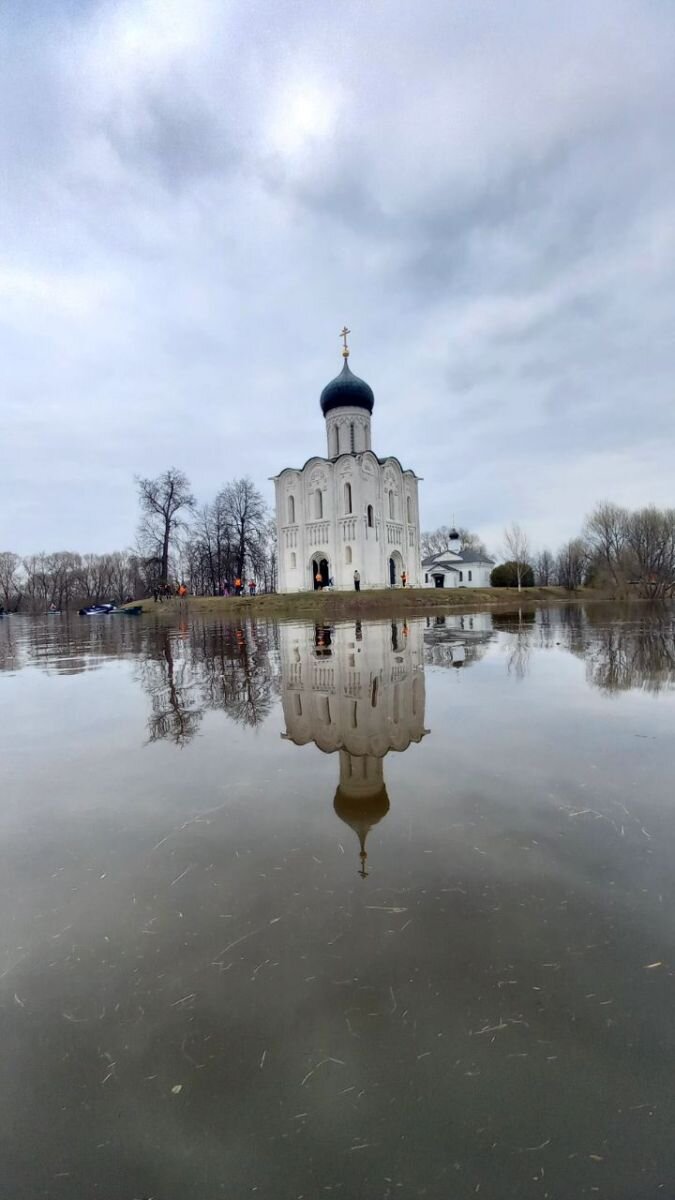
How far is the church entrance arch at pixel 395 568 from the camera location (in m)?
52.7

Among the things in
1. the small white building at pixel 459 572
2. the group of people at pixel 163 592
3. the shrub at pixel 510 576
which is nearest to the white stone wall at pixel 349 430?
the group of people at pixel 163 592

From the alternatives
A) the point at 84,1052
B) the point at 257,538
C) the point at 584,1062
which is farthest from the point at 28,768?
the point at 257,538

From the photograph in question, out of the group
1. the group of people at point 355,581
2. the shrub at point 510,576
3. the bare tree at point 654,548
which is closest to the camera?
the group of people at point 355,581

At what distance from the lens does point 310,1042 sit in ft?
6.70

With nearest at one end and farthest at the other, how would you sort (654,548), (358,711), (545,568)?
(358,711) < (654,548) < (545,568)

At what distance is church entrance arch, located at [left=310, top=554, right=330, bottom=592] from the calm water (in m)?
44.6

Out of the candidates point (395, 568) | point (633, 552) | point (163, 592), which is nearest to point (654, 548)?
point (633, 552)

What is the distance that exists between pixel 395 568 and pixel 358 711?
46.9 m

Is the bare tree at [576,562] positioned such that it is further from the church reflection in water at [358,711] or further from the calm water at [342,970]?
the calm water at [342,970]

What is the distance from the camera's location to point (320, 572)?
50.8 meters

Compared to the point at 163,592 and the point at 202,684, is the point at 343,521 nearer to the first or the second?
the point at 163,592

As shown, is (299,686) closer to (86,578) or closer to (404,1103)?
(404,1103)

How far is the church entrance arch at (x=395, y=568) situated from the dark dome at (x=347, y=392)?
48.2 ft

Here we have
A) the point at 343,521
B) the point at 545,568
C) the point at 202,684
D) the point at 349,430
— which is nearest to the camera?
the point at 202,684
